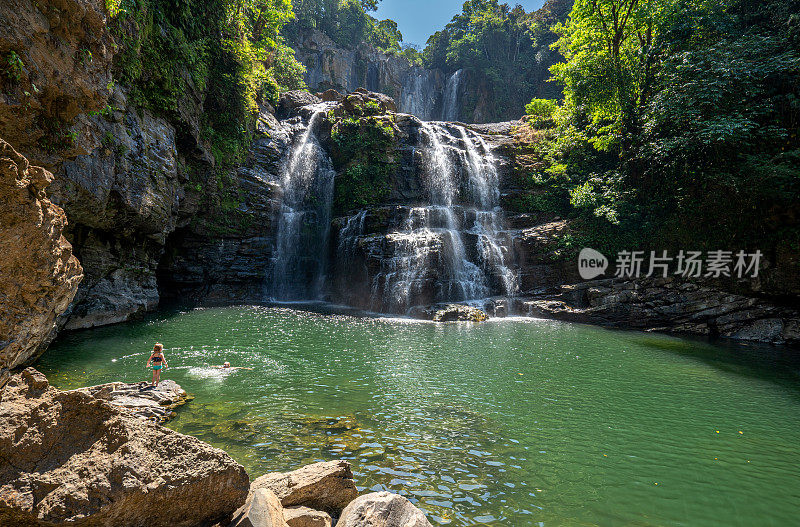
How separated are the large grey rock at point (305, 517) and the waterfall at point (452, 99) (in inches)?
1973

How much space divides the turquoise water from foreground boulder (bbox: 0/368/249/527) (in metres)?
1.63

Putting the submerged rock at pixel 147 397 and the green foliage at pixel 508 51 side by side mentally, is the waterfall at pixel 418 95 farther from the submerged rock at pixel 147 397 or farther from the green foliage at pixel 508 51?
the submerged rock at pixel 147 397

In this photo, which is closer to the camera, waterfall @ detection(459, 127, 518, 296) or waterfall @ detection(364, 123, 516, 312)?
waterfall @ detection(364, 123, 516, 312)

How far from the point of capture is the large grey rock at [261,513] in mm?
2934

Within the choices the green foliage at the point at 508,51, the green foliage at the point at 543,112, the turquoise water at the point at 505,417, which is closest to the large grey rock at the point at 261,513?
the turquoise water at the point at 505,417

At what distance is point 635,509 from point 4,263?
269 inches

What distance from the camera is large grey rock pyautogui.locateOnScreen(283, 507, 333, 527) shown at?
3330mm

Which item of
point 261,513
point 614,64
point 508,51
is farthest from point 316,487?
point 508,51

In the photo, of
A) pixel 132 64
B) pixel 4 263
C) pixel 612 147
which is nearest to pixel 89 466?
pixel 4 263

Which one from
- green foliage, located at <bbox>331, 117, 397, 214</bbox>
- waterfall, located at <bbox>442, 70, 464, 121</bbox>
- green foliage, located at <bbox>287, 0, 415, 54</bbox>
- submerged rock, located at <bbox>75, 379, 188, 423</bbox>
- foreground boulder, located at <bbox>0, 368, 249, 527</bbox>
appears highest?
green foliage, located at <bbox>287, 0, 415, 54</bbox>

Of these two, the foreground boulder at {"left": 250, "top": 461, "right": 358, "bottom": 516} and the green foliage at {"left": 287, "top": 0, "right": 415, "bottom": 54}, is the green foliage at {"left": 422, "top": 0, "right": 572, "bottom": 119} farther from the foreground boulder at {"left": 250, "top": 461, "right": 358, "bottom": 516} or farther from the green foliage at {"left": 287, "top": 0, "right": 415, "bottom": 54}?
the foreground boulder at {"left": 250, "top": 461, "right": 358, "bottom": 516}

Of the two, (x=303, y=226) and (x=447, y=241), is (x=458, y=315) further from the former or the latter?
(x=303, y=226)

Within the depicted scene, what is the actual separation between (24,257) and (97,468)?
194 centimetres

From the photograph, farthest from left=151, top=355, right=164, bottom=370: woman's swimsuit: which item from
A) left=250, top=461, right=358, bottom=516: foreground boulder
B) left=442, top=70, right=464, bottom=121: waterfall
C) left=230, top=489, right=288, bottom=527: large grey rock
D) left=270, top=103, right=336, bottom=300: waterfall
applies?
left=442, top=70, right=464, bottom=121: waterfall
